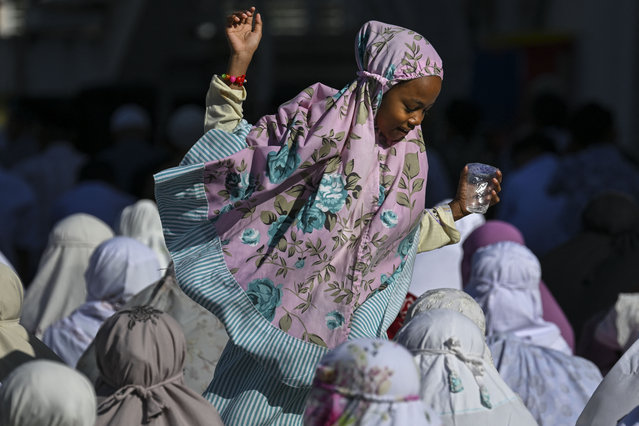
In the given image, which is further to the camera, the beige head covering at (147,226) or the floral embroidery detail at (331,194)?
the beige head covering at (147,226)

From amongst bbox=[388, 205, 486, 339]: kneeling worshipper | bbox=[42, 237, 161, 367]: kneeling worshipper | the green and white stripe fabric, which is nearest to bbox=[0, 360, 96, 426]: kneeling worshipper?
the green and white stripe fabric

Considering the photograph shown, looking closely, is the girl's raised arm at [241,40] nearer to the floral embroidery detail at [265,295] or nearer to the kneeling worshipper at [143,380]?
the floral embroidery detail at [265,295]

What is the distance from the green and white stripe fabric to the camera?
349 cm

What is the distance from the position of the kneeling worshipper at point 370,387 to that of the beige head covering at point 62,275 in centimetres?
310

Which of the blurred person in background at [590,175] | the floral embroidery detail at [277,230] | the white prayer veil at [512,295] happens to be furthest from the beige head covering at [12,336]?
the blurred person in background at [590,175]

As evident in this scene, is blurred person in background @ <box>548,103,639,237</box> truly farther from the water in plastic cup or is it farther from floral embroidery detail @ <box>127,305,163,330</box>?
floral embroidery detail @ <box>127,305,163,330</box>

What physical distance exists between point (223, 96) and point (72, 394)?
1085mm

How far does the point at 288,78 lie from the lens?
17.3 metres

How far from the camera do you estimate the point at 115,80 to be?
59.1 feet

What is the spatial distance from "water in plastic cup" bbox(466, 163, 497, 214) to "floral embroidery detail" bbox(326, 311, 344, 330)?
551 mm

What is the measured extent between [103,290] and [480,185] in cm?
193

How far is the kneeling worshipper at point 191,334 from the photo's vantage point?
441 centimetres

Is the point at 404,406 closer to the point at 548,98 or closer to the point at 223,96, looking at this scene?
the point at 223,96

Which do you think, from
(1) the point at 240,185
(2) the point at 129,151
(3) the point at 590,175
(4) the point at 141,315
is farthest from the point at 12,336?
(2) the point at 129,151
